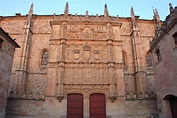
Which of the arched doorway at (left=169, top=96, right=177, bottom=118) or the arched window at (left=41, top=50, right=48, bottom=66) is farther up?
the arched window at (left=41, top=50, right=48, bottom=66)

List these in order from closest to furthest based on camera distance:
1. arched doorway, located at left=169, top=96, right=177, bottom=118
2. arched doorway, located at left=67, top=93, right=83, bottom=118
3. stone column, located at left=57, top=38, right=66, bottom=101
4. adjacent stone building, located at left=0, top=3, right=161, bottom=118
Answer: arched doorway, located at left=169, top=96, right=177, bottom=118 → adjacent stone building, located at left=0, top=3, right=161, bottom=118 → arched doorway, located at left=67, top=93, right=83, bottom=118 → stone column, located at left=57, top=38, right=66, bottom=101

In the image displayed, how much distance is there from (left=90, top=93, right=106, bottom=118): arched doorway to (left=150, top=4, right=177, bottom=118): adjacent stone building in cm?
450

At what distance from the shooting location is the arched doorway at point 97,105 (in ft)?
43.6

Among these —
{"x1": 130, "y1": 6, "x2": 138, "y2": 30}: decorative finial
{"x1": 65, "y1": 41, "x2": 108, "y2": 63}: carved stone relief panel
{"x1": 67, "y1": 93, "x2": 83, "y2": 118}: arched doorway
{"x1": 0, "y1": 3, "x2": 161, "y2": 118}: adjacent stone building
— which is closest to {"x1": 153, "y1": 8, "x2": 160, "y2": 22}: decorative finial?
{"x1": 130, "y1": 6, "x2": 138, "y2": 30}: decorative finial

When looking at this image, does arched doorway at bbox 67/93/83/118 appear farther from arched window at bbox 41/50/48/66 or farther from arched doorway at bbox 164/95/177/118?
arched window at bbox 41/50/48/66

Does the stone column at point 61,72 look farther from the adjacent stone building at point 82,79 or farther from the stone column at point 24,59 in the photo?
the stone column at point 24,59

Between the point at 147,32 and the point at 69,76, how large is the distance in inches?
618

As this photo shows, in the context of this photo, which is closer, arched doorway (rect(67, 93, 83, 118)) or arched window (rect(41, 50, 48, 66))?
arched doorway (rect(67, 93, 83, 118))

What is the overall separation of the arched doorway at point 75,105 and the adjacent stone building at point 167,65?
615 cm

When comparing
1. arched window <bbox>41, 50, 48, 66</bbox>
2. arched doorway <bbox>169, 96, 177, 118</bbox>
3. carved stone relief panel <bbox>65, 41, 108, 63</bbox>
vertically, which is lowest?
arched doorway <bbox>169, 96, 177, 118</bbox>

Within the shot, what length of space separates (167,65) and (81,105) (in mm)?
7435

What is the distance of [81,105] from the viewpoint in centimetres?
1346

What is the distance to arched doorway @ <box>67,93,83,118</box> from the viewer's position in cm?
1316

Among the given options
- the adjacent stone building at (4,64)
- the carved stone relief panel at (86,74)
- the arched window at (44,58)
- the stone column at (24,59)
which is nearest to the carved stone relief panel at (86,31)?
the carved stone relief panel at (86,74)
